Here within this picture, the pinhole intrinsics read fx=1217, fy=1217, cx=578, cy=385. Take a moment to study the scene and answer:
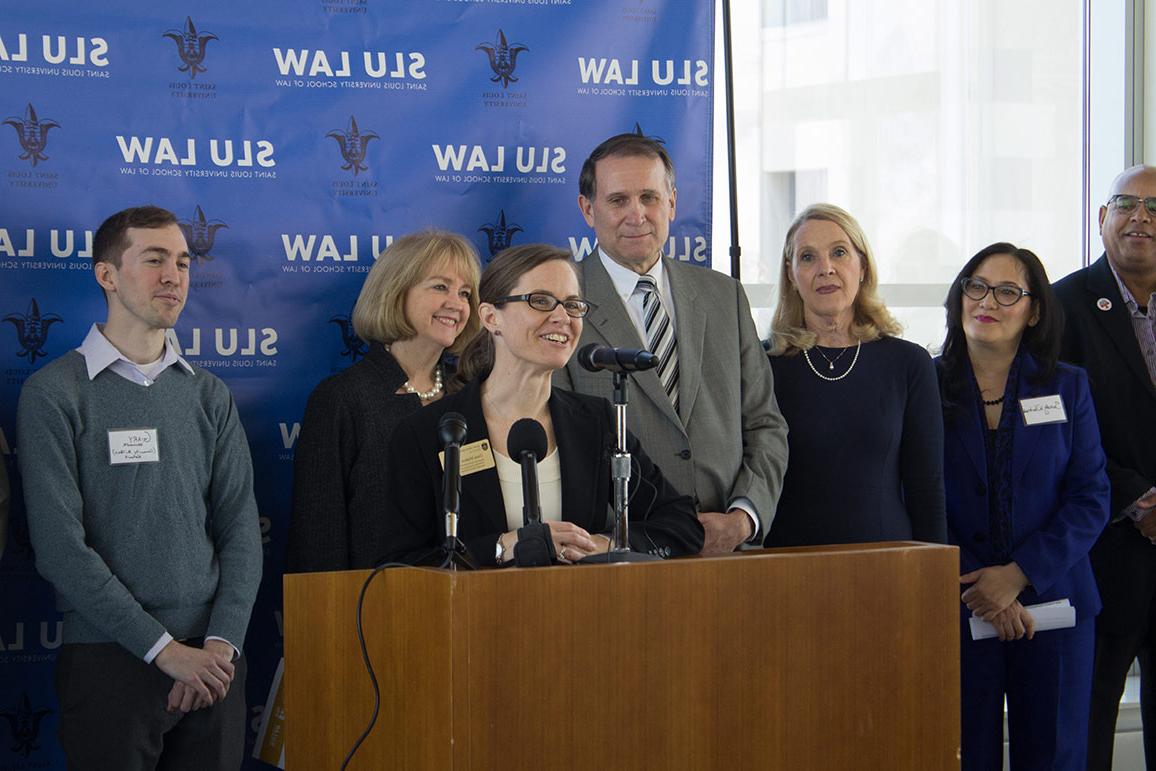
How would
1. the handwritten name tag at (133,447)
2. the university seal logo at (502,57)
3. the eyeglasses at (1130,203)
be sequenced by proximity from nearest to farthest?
the handwritten name tag at (133,447) → the university seal logo at (502,57) → the eyeglasses at (1130,203)

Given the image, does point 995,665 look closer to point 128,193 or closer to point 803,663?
point 803,663

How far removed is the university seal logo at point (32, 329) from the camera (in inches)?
140

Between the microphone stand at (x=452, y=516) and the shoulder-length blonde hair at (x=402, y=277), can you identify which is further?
the shoulder-length blonde hair at (x=402, y=277)

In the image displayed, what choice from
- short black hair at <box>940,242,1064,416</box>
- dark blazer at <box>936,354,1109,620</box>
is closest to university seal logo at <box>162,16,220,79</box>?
short black hair at <box>940,242,1064,416</box>

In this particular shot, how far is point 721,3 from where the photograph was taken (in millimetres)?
4691

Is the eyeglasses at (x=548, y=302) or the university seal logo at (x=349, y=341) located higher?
the eyeglasses at (x=548, y=302)

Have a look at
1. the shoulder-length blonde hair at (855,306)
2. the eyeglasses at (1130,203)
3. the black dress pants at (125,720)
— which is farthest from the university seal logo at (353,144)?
the eyeglasses at (1130,203)

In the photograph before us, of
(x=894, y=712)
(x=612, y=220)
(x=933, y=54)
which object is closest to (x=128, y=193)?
(x=612, y=220)

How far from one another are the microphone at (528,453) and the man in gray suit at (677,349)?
105 cm

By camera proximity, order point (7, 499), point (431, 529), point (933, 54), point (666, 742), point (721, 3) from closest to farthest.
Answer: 1. point (666, 742)
2. point (431, 529)
3. point (7, 499)
4. point (721, 3)
5. point (933, 54)

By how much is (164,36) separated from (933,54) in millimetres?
3078

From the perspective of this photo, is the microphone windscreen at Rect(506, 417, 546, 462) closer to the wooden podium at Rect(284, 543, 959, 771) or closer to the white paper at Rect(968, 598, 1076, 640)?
the wooden podium at Rect(284, 543, 959, 771)

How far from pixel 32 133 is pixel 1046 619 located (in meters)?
3.28

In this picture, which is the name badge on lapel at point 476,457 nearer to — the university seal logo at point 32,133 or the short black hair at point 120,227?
the short black hair at point 120,227
